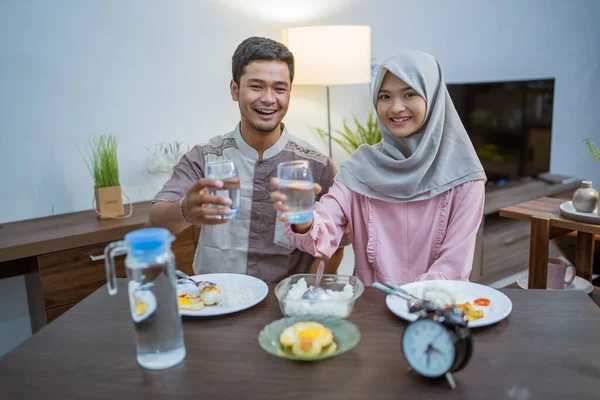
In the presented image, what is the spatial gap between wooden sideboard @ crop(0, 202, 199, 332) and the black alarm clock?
1675mm

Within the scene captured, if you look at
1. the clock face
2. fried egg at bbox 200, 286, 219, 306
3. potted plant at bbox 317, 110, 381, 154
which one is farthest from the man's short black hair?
potted plant at bbox 317, 110, 381, 154

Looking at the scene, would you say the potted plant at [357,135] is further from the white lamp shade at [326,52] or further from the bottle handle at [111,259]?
the bottle handle at [111,259]

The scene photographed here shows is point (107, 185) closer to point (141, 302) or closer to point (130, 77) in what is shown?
point (130, 77)

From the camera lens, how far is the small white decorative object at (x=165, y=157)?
2.78 metres

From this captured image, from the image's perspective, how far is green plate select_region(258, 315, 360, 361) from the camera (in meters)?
1.07

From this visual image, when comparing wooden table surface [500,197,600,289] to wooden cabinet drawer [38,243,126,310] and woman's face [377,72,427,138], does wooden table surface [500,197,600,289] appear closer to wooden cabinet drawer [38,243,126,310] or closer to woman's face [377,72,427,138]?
woman's face [377,72,427,138]

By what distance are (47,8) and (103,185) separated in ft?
2.74

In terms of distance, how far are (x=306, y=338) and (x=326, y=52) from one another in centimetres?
207

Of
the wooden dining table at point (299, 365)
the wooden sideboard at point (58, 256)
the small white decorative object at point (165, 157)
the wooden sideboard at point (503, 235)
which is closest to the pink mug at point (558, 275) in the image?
the wooden sideboard at point (503, 235)

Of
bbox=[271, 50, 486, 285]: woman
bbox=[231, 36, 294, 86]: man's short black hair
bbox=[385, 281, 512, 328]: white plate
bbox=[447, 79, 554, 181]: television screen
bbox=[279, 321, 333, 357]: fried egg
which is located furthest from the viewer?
bbox=[447, 79, 554, 181]: television screen

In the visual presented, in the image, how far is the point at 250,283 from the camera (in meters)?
1.48

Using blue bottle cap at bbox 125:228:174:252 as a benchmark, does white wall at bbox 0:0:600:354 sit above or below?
above

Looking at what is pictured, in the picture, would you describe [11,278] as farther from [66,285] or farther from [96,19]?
[96,19]

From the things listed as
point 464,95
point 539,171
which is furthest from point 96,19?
point 539,171
